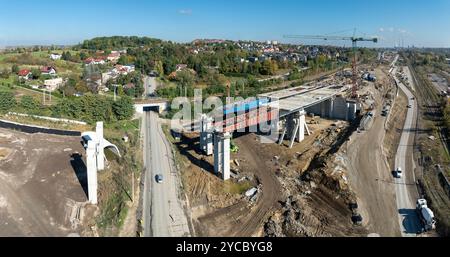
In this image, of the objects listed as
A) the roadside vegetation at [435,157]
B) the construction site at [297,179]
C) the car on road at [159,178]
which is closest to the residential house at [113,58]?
the construction site at [297,179]

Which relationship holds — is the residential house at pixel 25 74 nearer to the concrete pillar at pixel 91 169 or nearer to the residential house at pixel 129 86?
the residential house at pixel 129 86

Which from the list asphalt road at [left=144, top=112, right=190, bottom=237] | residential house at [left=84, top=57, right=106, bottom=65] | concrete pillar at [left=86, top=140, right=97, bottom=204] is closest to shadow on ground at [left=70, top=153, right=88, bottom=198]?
concrete pillar at [left=86, top=140, right=97, bottom=204]

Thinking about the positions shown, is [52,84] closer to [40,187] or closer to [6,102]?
[6,102]

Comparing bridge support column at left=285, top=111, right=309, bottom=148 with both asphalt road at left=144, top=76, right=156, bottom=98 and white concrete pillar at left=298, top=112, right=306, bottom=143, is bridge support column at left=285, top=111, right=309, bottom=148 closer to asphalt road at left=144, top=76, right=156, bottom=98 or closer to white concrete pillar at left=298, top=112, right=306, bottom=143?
white concrete pillar at left=298, top=112, right=306, bottom=143

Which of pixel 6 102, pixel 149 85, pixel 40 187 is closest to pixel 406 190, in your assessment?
pixel 40 187
